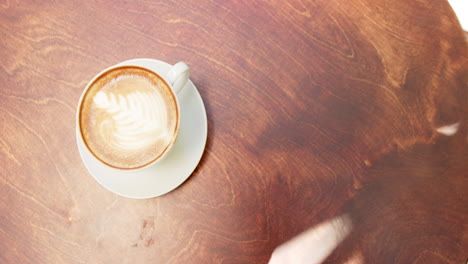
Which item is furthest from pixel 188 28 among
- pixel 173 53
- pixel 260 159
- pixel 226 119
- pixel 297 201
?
pixel 297 201

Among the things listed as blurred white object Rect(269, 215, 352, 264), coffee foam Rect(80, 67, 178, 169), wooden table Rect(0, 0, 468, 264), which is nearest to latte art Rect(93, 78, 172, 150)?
coffee foam Rect(80, 67, 178, 169)

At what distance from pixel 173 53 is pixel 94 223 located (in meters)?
0.40

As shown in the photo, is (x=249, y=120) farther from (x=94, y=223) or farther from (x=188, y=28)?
(x=94, y=223)

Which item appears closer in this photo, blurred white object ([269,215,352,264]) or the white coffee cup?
the white coffee cup

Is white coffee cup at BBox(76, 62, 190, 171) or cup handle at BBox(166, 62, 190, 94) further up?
cup handle at BBox(166, 62, 190, 94)

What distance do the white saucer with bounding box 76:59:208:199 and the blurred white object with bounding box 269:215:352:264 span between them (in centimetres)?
26

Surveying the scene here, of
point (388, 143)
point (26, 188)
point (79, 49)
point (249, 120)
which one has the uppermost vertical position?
point (388, 143)

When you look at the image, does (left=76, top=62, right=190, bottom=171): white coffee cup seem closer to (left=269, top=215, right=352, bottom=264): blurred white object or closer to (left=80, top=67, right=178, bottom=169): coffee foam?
(left=80, top=67, right=178, bottom=169): coffee foam

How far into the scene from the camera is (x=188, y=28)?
0.75m

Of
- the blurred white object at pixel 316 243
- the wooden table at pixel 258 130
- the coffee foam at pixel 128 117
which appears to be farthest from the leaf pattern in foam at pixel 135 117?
the blurred white object at pixel 316 243

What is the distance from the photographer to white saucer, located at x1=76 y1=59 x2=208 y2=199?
0.71 m

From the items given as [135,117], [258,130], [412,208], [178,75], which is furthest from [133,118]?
[412,208]

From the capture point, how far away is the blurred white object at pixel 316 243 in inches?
28.8

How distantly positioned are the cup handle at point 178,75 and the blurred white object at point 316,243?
0.40 meters
